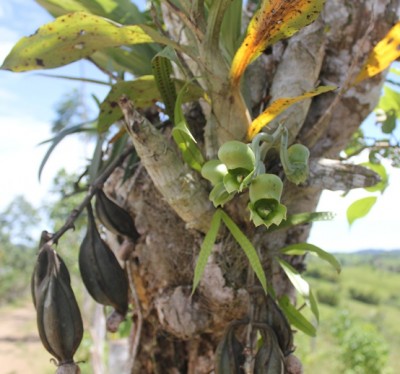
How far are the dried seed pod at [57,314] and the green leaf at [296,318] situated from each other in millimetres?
303

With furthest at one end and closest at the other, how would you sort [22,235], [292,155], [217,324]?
1. [22,235]
2. [217,324]
3. [292,155]

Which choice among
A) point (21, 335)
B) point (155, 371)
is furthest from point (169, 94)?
point (21, 335)

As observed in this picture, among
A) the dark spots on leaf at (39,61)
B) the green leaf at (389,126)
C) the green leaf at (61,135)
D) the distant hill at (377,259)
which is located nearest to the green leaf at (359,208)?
the green leaf at (389,126)

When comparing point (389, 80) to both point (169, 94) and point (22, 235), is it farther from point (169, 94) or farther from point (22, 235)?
point (22, 235)

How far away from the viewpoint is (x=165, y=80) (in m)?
0.66

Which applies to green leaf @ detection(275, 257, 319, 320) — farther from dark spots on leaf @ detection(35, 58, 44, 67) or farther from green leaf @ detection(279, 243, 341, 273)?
dark spots on leaf @ detection(35, 58, 44, 67)

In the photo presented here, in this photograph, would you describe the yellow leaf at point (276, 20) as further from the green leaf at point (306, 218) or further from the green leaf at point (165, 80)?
the green leaf at point (306, 218)

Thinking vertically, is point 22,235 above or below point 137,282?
above

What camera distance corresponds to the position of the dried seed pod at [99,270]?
670 mm

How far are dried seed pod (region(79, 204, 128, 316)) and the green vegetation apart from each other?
0.38m

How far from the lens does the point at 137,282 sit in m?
0.79

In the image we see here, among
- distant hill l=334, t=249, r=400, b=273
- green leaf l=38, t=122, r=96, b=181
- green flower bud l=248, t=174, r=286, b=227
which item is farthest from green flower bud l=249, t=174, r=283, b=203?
distant hill l=334, t=249, r=400, b=273

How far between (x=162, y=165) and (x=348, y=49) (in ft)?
1.36

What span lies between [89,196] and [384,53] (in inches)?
18.1
